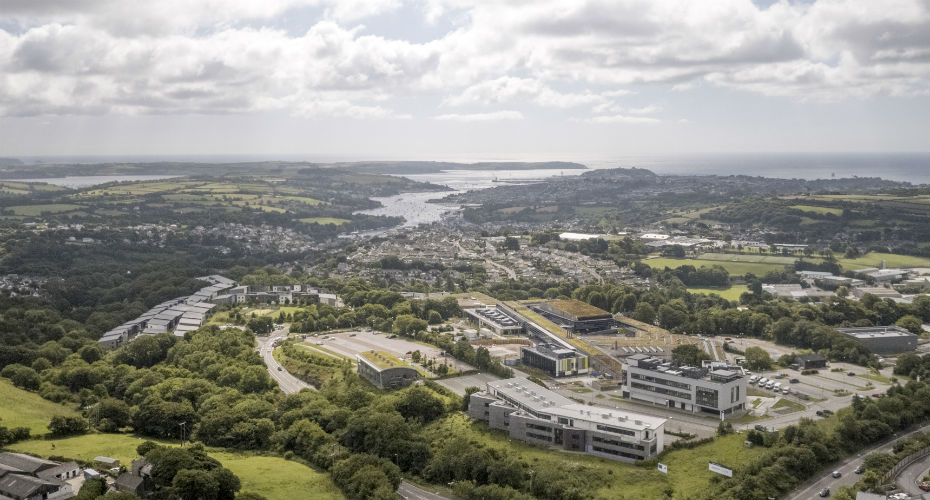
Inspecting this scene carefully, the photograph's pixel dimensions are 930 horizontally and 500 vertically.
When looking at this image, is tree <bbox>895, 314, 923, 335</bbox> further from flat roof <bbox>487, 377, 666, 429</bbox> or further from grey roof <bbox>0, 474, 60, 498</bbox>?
grey roof <bbox>0, 474, 60, 498</bbox>

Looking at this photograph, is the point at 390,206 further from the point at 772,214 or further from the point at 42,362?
the point at 42,362

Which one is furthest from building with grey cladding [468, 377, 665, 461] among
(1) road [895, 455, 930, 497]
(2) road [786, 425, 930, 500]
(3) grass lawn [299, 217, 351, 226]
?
(3) grass lawn [299, 217, 351, 226]

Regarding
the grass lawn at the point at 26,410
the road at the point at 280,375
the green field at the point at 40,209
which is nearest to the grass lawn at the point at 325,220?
the green field at the point at 40,209

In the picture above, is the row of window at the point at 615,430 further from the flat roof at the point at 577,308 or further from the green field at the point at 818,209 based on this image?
the green field at the point at 818,209

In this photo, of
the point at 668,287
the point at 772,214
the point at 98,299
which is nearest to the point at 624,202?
the point at 772,214

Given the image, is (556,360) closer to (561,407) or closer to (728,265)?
(561,407)

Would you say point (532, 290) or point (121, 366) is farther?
point (532, 290)

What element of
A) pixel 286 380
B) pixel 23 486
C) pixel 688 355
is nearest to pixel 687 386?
pixel 688 355
